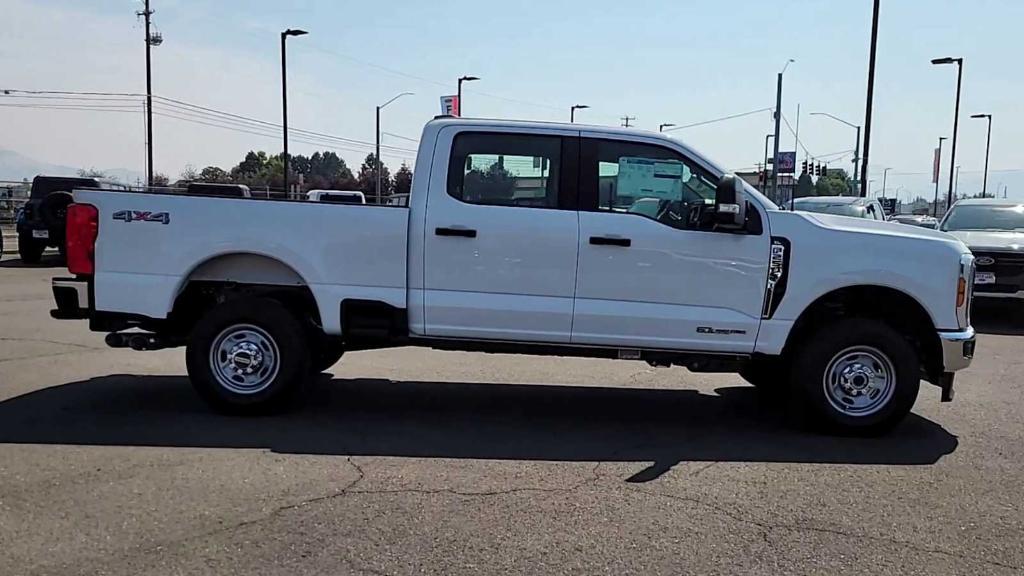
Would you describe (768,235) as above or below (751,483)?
above

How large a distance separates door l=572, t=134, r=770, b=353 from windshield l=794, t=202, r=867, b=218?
965cm

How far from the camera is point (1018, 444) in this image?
6.25m

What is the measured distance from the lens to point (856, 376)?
6.27 m

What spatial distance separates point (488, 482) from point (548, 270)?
5.64 feet

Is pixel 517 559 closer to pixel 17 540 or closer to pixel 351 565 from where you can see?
pixel 351 565

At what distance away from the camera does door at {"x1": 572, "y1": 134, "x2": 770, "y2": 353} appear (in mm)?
6125

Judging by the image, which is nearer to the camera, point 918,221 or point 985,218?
point 985,218

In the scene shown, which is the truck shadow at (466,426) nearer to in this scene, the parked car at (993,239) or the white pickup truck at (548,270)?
the white pickup truck at (548,270)

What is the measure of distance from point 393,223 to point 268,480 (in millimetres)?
2070

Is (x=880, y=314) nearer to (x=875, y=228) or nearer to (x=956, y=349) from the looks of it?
(x=956, y=349)

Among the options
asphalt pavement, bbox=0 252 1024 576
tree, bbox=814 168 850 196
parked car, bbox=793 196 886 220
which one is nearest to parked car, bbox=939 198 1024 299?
parked car, bbox=793 196 886 220

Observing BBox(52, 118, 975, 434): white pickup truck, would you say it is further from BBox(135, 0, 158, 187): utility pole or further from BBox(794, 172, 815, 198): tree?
BBox(794, 172, 815, 198): tree

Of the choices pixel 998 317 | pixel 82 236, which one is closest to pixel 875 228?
pixel 82 236

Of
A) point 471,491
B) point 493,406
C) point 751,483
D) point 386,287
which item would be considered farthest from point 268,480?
A: point 751,483
